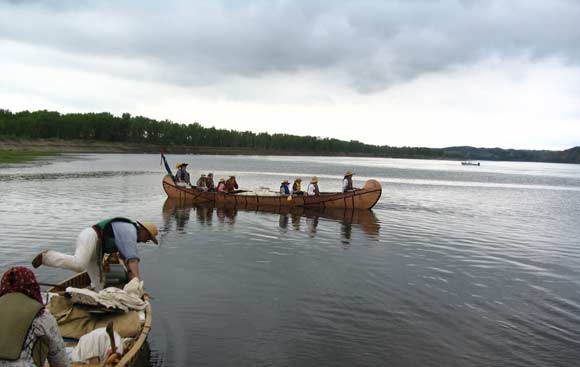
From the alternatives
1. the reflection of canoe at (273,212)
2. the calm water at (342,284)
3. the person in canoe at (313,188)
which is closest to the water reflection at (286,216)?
the reflection of canoe at (273,212)

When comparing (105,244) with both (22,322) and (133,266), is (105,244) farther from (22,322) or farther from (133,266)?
(22,322)

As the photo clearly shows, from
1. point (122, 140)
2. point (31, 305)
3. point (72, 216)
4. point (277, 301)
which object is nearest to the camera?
point (31, 305)

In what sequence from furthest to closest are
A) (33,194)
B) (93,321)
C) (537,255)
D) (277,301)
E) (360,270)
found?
(33,194) < (537,255) < (360,270) < (277,301) < (93,321)

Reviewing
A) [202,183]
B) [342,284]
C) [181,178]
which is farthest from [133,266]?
[181,178]

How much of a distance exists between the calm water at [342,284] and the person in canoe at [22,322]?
3.57 m

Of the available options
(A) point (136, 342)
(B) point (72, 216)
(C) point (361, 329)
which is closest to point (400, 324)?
(C) point (361, 329)

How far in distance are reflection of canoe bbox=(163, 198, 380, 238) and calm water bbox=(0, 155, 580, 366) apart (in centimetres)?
28

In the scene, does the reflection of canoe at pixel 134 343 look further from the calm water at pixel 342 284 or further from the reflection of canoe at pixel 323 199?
the reflection of canoe at pixel 323 199

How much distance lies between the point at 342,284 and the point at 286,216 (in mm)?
12956

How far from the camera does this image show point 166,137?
489 ft

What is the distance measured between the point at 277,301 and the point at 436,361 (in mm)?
4184

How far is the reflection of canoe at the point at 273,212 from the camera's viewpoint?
23.8m

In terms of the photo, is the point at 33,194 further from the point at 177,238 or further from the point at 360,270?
the point at 360,270

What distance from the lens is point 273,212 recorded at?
88.6 ft
